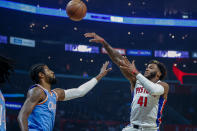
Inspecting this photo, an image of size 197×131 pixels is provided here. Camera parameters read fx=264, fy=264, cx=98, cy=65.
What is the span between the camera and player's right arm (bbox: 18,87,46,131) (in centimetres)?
307

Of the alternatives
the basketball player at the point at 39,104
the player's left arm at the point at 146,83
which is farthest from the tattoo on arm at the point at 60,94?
the player's left arm at the point at 146,83

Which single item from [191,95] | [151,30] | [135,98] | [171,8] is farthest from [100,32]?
[135,98]

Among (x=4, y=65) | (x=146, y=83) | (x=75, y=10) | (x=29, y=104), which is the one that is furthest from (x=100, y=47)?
(x=4, y=65)

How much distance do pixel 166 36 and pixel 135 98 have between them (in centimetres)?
1794

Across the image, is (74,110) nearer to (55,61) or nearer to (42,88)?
(55,61)

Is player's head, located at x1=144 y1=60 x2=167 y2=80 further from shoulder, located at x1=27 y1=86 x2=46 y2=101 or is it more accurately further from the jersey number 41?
shoulder, located at x1=27 y1=86 x2=46 y2=101

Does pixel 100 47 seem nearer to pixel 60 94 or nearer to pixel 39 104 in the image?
pixel 60 94

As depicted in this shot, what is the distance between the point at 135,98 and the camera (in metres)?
4.48

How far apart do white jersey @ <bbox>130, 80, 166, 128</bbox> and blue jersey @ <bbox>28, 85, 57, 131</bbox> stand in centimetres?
147

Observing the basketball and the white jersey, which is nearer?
the white jersey

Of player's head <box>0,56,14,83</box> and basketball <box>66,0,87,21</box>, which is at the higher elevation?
basketball <box>66,0,87,21</box>

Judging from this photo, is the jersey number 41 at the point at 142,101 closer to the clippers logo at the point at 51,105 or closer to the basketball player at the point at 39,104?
the basketball player at the point at 39,104

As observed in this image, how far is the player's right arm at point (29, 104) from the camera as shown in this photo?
3.07m

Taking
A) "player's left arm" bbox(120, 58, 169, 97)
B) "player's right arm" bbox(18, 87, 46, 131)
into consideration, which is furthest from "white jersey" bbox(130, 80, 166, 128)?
"player's right arm" bbox(18, 87, 46, 131)
